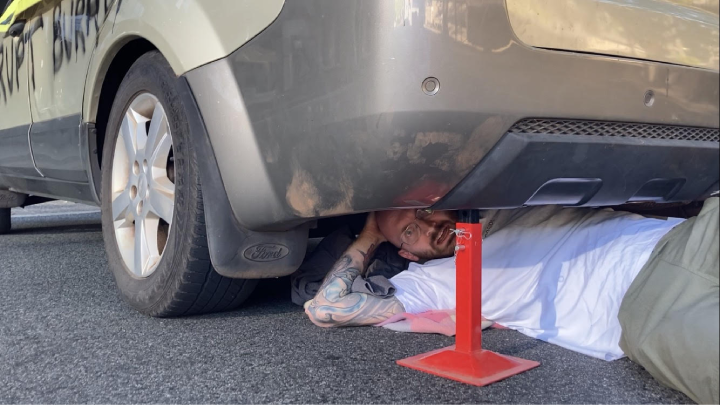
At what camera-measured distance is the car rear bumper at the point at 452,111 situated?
1327 millimetres

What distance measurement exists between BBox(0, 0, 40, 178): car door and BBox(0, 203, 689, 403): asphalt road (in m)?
1.08

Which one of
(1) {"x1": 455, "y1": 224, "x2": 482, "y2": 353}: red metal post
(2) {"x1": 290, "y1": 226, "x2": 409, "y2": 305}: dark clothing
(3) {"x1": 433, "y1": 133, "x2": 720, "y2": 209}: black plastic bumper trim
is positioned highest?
(3) {"x1": 433, "y1": 133, "x2": 720, "y2": 209}: black plastic bumper trim

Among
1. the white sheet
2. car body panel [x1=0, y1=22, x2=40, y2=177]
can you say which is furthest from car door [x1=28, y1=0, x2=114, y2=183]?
the white sheet

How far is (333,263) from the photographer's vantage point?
2580mm

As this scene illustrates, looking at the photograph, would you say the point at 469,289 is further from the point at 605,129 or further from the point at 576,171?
the point at 605,129

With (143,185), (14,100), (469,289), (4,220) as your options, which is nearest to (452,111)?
(469,289)

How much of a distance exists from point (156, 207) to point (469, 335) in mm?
1087

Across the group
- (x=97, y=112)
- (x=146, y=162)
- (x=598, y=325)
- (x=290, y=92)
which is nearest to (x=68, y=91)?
(x=97, y=112)

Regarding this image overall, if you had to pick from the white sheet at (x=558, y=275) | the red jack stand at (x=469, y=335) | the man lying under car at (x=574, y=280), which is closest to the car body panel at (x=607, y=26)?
the man lying under car at (x=574, y=280)

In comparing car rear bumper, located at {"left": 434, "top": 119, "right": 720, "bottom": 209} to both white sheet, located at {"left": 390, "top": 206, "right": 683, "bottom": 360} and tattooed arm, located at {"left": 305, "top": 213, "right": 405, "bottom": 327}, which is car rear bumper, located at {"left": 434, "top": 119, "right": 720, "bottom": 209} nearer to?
white sheet, located at {"left": 390, "top": 206, "right": 683, "bottom": 360}

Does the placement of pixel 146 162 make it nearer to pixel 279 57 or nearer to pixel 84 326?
pixel 84 326

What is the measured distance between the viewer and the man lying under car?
52.0 inches

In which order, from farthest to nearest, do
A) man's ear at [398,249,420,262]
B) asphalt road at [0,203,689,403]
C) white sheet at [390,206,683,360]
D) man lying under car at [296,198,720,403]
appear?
man's ear at [398,249,420,262], white sheet at [390,206,683,360], asphalt road at [0,203,689,403], man lying under car at [296,198,720,403]

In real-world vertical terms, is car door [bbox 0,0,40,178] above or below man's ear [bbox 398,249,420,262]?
above
